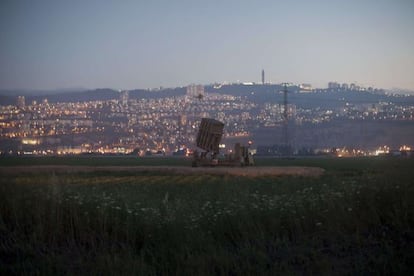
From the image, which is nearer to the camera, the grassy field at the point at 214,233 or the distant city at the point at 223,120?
the grassy field at the point at 214,233

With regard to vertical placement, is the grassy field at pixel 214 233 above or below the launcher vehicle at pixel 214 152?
above

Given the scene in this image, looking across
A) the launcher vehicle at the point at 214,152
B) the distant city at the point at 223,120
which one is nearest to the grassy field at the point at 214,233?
the launcher vehicle at the point at 214,152

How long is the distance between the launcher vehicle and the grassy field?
102 ft

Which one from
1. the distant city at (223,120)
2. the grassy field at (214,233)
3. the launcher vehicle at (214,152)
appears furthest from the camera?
the distant city at (223,120)

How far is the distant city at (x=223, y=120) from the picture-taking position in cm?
8262

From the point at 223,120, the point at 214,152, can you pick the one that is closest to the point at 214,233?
the point at 214,152

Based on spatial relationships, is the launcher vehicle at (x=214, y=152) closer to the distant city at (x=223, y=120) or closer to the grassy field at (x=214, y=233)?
the distant city at (x=223, y=120)

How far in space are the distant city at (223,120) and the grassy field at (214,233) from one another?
138ft

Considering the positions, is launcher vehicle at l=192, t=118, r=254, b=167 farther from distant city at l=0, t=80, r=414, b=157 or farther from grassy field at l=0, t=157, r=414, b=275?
grassy field at l=0, t=157, r=414, b=275

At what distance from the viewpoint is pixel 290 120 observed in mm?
118750

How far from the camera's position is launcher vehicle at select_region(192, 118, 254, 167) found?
141ft

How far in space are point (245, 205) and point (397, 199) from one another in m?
2.82

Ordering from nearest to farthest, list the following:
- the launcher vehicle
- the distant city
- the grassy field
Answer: the grassy field < the launcher vehicle < the distant city

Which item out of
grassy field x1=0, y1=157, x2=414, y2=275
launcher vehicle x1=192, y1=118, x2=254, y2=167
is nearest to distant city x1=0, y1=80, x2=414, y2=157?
launcher vehicle x1=192, y1=118, x2=254, y2=167
